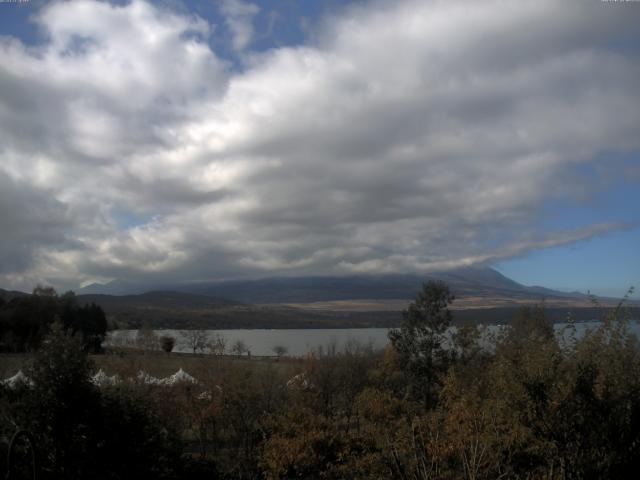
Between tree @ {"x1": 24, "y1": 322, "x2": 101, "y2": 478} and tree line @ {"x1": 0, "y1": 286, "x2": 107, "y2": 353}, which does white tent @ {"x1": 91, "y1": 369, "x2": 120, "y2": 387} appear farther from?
tree line @ {"x1": 0, "y1": 286, "x2": 107, "y2": 353}

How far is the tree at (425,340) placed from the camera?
91.4 feet

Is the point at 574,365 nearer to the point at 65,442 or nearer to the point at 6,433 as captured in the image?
the point at 65,442

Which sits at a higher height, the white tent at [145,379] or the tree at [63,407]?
the tree at [63,407]

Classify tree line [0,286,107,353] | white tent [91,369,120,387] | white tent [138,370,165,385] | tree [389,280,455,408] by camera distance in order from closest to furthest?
white tent [91,369,120,387]
white tent [138,370,165,385]
tree [389,280,455,408]
tree line [0,286,107,353]

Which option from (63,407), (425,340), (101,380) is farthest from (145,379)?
(63,407)

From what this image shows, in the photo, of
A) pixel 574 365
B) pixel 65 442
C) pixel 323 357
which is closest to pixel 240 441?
pixel 65 442

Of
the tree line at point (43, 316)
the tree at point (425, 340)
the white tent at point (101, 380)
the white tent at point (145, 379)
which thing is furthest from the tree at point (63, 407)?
the tree line at point (43, 316)

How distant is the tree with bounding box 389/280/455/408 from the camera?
91.4ft

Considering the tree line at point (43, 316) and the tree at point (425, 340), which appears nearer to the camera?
the tree at point (425, 340)

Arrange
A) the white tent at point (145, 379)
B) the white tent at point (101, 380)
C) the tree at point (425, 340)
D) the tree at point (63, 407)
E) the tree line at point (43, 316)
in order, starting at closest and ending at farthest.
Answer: the tree at point (63, 407) → the white tent at point (101, 380) → the white tent at point (145, 379) → the tree at point (425, 340) → the tree line at point (43, 316)

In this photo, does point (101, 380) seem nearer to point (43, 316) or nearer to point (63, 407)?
point (63, 407)

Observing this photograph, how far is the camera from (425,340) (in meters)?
28.1

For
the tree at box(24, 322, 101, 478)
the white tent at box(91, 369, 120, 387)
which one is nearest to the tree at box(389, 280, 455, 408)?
the white tent at box(91, 369, 120, 387)

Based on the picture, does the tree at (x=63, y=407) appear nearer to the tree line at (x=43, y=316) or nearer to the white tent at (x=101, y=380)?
the white tent at (x=101, y=380)
